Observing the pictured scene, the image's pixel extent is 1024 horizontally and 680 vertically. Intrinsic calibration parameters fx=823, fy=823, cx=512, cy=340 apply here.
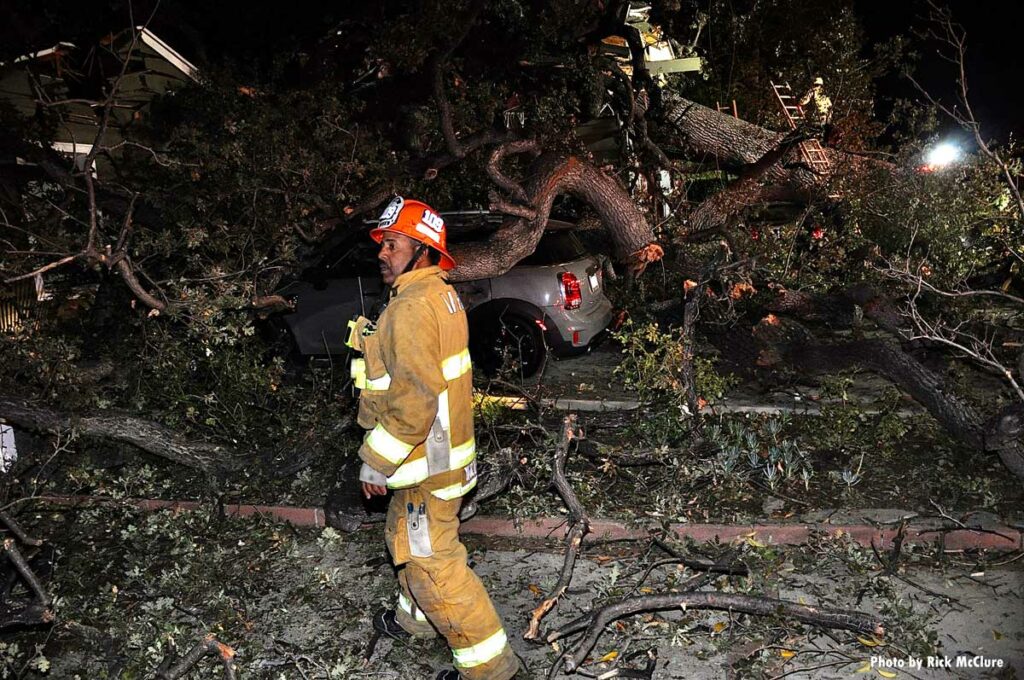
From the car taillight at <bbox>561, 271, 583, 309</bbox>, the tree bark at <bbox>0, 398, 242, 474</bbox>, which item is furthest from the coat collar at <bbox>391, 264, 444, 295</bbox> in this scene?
the car taillight at <bbox>561, 271, 583, 309</bbox>

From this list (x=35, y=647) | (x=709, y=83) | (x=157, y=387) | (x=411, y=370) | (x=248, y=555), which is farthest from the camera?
(x=709, y=83)

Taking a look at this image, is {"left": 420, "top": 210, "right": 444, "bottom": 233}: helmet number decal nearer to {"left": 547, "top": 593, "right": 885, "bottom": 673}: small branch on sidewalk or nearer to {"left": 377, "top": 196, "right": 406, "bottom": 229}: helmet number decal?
A: {"left": 377, "top": 196, "right": 406, "bottom": 229}: helmet number decal

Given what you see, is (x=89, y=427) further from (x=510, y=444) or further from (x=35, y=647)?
(x=510, y=444)

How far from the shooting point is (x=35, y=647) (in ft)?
14.3

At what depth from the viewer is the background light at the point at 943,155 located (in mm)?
8852

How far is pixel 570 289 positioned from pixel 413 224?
406 centimetres

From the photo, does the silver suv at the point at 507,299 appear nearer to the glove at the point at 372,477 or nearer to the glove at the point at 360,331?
the glove at the point at 360,331

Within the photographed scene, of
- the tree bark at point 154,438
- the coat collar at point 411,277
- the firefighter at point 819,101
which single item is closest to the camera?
the coat collar at point 411,277

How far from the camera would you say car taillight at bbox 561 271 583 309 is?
25.3ft

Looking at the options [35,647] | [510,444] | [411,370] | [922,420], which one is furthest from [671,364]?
[35,647]

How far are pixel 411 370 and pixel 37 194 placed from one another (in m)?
5.63

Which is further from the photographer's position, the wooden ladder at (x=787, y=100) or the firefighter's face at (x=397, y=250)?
the wooden ladder at (x=787, y=100)

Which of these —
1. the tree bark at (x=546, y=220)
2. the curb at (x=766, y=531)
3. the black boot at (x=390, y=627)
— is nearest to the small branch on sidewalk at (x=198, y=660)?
the black boot at (x=390, y=627)

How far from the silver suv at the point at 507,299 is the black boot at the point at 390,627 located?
3376mm
